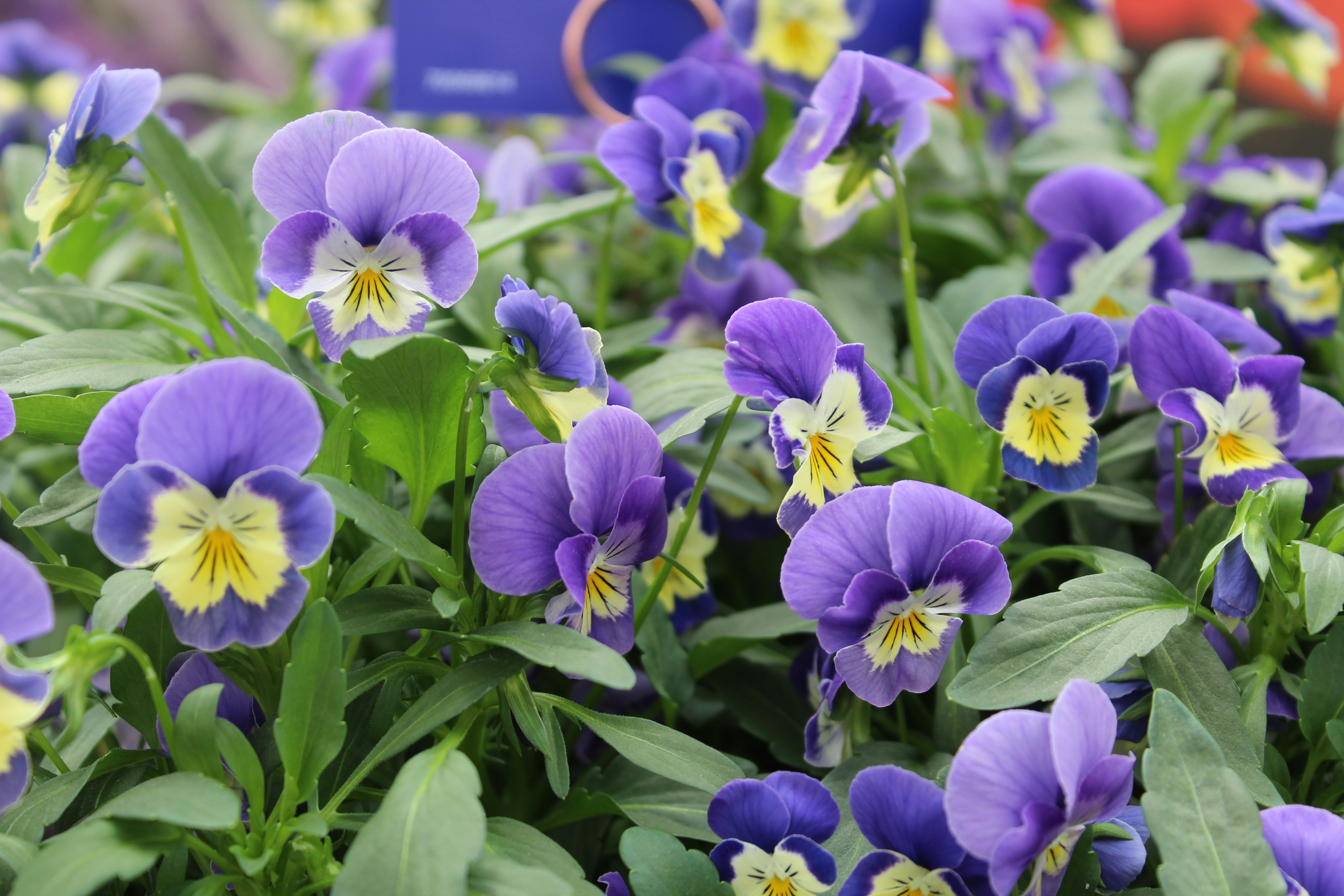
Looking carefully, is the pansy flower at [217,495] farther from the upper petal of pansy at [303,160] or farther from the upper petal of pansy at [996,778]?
the upper petal of pansy at [996,778]

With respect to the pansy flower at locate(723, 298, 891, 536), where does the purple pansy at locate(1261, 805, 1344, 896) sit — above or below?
below

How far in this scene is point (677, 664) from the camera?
2.41ft

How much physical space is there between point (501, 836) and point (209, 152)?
1150 mm

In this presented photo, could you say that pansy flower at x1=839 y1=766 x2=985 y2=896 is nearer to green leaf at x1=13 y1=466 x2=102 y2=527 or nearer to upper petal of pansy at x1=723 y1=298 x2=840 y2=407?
upper petal of pansy at x1=723 y1=298 x2=840 y2=407

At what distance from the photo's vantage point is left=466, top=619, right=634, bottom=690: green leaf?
497 millimetres

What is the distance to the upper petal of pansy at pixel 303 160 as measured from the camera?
56 cm

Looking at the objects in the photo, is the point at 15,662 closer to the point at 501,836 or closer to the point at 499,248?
the point at 501,836

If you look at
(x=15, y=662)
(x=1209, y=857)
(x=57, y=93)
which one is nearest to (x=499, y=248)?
(x=15, y=662)

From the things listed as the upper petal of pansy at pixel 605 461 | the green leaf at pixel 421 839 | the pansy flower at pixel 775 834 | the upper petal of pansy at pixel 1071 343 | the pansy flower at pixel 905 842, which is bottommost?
the pansy flower at pixel 775 834

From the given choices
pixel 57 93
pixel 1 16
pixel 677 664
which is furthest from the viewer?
pixel 1 16

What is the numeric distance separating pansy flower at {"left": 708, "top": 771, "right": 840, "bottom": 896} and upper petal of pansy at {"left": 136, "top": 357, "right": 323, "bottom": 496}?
302mm

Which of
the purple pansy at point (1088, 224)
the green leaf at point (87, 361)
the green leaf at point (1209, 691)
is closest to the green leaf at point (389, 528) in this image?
the green leaf at point (87, 361)

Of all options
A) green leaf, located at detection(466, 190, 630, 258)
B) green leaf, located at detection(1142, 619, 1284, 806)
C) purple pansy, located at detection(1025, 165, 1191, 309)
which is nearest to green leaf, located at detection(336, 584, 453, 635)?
green leaf, located at detection(466, 190, 630, 258)

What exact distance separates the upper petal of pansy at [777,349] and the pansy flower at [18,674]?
0.36 meters
